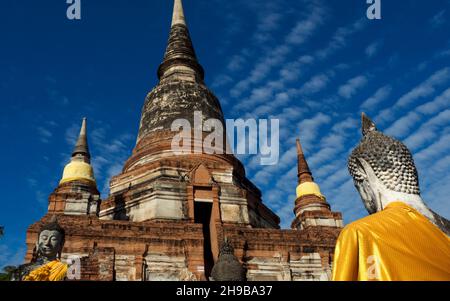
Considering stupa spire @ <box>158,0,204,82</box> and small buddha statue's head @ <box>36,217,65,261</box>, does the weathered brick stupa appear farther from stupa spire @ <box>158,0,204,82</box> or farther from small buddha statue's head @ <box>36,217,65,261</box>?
small buddha statue's head @ <box>36,217,65,261</box>

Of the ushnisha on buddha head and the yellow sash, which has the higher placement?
the ushnisha on buddha head

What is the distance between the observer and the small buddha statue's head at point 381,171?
289 cm

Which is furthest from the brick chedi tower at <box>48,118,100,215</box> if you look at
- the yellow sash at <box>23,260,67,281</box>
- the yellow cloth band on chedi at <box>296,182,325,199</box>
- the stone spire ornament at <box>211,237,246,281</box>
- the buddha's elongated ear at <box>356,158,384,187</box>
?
the buddha's elongated ear at <box>356,158,384,187</box>

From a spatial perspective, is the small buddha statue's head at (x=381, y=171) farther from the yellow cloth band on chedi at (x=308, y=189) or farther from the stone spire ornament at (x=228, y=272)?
the yellow cloth band on chedi at (x=308, y=189)

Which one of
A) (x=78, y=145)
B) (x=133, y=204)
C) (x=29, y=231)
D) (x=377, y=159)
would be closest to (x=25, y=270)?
(x=377, y=159)

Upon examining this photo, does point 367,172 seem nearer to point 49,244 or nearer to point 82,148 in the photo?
point 49,244

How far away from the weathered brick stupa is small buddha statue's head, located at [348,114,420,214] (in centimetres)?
841

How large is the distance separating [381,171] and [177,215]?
42.0 ft

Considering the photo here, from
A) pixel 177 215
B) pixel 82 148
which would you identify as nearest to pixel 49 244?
pixel 177 215

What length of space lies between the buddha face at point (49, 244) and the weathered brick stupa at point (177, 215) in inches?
172

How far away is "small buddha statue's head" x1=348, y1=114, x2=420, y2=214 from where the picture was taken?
289 cm

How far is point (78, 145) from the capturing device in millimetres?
18656

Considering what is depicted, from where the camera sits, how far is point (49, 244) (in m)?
5.67

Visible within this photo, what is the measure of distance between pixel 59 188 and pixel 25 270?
11.6m
